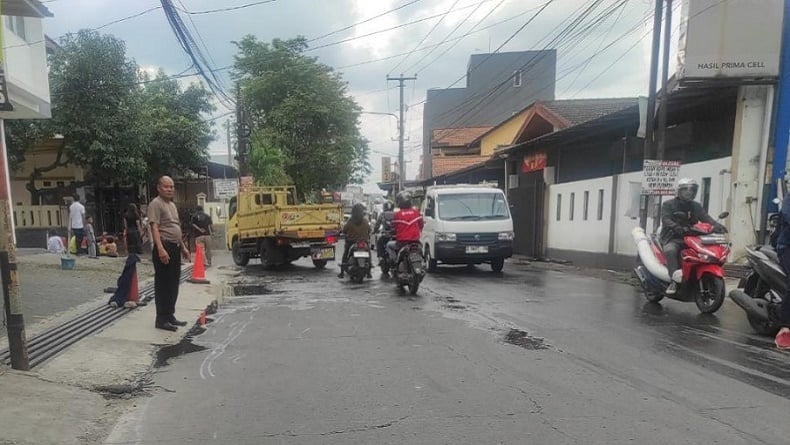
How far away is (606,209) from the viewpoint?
1509cm

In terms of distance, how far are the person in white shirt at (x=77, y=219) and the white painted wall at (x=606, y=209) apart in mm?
14538

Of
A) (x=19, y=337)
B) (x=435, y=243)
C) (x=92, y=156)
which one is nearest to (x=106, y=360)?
(x=19, y=337)

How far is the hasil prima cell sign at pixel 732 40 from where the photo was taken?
983cm

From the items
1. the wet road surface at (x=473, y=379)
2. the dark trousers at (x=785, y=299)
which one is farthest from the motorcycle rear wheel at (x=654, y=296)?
the dark trousers at (x=785, y=299)

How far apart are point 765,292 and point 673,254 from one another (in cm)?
123

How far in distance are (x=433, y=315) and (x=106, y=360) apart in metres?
4.00

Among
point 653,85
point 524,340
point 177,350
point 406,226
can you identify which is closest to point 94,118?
point 406,226

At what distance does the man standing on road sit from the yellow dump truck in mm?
7340

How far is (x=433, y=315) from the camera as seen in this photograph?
751 cm

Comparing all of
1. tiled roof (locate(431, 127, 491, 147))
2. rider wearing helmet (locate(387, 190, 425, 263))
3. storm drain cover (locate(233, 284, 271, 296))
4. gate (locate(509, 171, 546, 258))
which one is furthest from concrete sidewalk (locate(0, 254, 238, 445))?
tiled roof (locate(431, 127, 491, 147))

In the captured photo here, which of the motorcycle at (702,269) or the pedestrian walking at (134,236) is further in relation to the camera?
the pedestrian walking at (134,236)

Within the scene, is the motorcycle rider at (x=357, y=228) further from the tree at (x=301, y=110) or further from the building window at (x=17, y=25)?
the tree at (x=301, y=110)

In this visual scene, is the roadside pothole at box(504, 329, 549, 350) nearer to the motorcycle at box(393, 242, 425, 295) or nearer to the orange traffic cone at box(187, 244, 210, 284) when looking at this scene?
the motorcycle at box(393, 242, 425, 295)

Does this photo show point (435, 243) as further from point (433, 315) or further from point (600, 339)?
point (600, 339)
